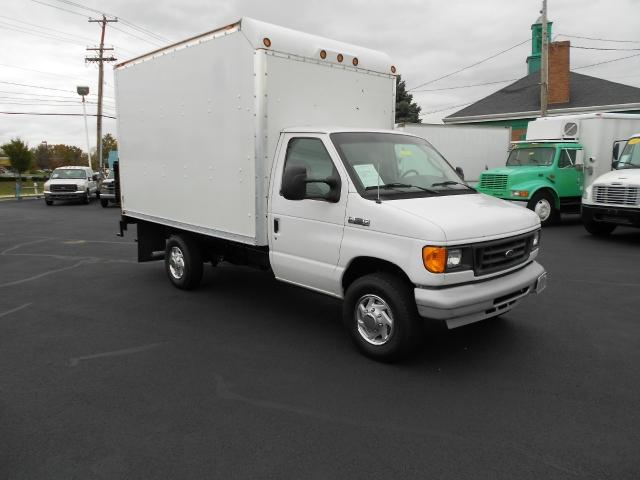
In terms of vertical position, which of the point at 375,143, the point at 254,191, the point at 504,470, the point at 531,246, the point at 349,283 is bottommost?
the point at 504,470

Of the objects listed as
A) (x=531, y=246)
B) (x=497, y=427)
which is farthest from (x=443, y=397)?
(x=531, y=246)

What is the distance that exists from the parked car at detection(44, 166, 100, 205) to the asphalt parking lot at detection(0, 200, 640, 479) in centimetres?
1951

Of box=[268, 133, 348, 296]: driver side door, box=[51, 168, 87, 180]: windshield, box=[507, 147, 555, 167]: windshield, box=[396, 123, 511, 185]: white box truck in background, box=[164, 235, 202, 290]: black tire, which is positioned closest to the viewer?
box=[268, 133, 348, 296]: driver side door

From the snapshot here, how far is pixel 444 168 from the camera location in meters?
5.63

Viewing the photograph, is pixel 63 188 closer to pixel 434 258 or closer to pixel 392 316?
pixel 392 316

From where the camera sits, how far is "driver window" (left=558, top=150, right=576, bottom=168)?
14642mm

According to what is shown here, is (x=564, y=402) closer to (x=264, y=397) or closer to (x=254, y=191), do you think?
(x=264, y=397)

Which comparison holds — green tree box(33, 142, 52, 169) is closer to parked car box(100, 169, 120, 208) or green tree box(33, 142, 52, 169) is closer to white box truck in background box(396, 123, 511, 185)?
parked car box(100, 169, 120, 208)

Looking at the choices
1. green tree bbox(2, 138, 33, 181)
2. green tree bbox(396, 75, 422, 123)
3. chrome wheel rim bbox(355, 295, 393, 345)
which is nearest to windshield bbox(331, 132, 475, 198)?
chrome wheel rim bbox(355, 295, 393, 345)

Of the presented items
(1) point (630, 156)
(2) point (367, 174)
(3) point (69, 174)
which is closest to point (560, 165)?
(1) point (630, 156)

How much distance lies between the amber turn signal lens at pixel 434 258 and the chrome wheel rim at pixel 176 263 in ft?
13.7

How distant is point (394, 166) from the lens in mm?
5168

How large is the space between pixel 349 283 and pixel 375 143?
1479 mm

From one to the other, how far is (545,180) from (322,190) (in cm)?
1137
